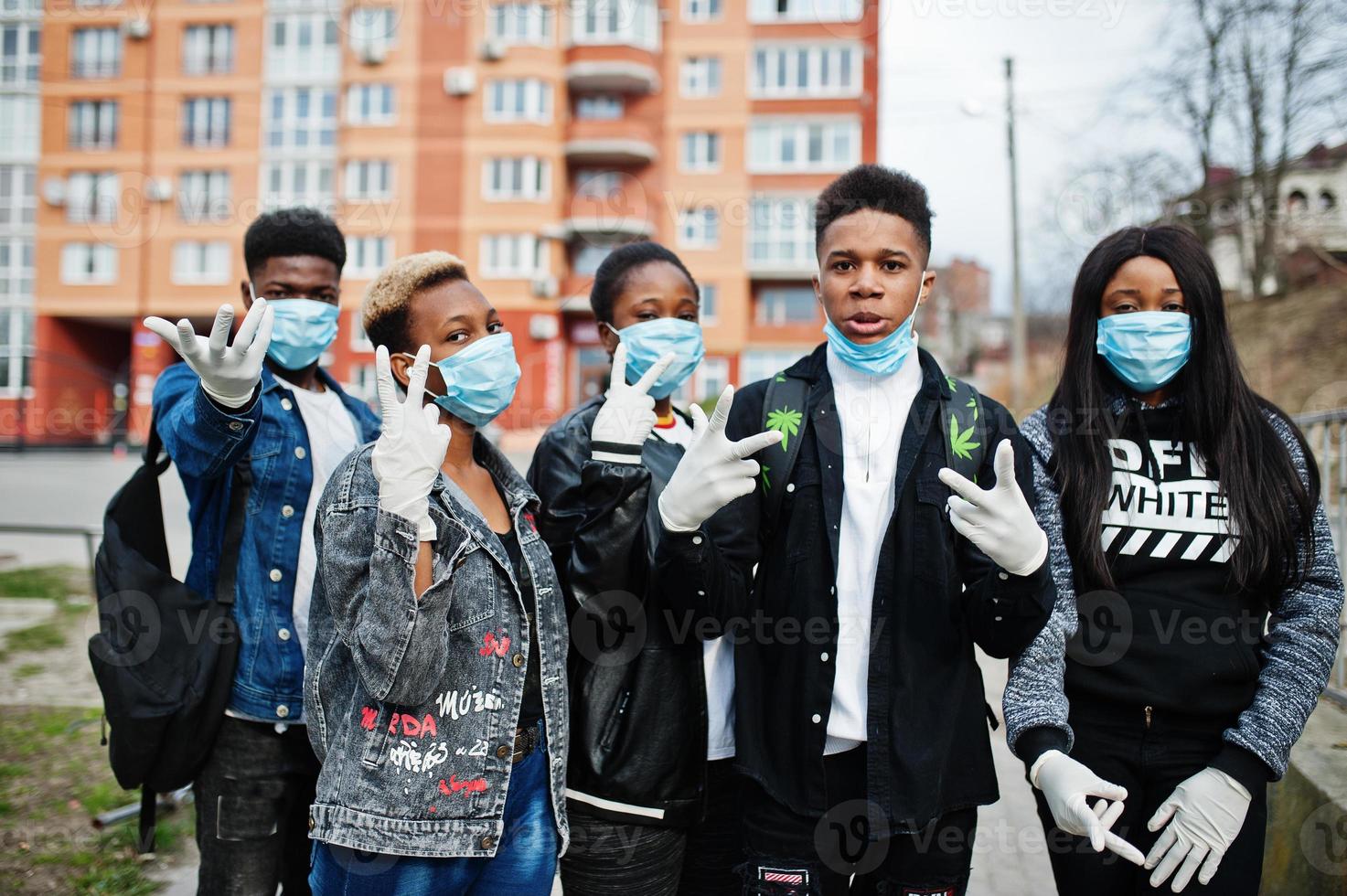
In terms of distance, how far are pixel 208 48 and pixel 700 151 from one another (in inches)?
679

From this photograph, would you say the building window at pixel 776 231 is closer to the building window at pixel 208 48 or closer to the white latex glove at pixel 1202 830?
the building window at pixel 208 48

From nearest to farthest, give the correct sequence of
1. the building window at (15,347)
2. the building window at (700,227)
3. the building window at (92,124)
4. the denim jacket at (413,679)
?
the denim jacket at (413,679) → the building window at (15,347) → the building window at (700,227) → the building window at (92,124)

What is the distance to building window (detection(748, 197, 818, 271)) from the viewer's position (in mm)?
29562

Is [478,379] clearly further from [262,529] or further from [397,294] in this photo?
[262,529]

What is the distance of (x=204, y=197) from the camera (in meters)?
29.8

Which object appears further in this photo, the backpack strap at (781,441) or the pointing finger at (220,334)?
the backpack strap at (781,441)

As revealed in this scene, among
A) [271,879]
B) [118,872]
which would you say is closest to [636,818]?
[271,879]

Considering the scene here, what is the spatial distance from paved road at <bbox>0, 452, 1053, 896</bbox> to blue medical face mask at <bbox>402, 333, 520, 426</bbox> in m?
2.49

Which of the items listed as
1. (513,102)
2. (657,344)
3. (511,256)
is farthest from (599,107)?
(657,344)

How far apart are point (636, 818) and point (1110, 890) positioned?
3.75ft

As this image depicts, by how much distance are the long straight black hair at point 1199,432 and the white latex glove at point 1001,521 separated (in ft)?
1.35

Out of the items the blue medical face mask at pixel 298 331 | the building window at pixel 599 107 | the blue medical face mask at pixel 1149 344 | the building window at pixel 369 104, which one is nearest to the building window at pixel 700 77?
the building window at pixel 599 107

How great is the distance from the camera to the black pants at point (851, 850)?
1.98 m

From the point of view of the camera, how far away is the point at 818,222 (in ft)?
7.61
